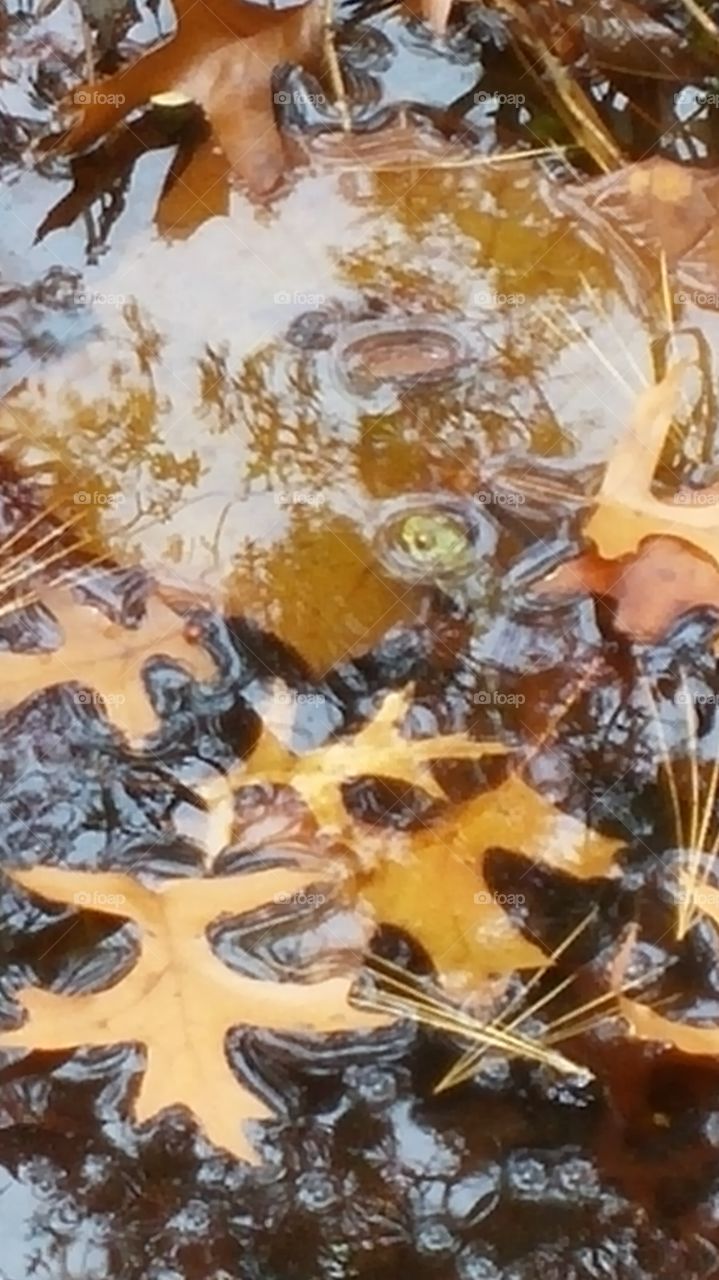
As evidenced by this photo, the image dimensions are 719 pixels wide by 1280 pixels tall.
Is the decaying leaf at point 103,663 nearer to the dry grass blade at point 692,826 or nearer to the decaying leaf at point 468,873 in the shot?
the decaying leaf at point 468,873

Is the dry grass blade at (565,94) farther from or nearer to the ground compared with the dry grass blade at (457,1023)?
farther from the ground

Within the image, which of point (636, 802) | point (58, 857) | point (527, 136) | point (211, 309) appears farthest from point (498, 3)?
point (58, 857)

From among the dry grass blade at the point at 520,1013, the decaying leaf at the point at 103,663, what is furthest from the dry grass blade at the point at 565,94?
the dry grass blade at the point at 520,1013

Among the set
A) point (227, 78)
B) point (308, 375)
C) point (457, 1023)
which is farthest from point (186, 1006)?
point (227, 78)

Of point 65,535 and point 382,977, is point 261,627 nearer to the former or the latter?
point 65,535

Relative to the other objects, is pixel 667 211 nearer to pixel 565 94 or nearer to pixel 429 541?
pixel 565 94

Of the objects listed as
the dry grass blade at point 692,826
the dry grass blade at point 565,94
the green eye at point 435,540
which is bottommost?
the dry grass blade at point 692,826
